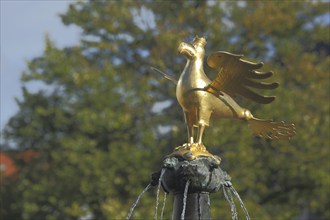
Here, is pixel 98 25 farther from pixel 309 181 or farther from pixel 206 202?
pixel 206 202

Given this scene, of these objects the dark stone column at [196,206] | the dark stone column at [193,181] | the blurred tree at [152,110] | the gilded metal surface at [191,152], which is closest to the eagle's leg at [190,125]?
the gilded metal surface at [191,152]

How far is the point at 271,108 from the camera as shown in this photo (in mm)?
15250

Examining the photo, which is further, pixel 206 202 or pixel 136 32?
pixel 136 32

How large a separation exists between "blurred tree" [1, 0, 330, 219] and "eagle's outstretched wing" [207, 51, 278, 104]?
8.23m

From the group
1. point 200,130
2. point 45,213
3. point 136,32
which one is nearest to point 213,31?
point 136,32

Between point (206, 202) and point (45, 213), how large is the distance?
10.7m

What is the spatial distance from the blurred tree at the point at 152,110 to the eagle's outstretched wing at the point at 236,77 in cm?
823

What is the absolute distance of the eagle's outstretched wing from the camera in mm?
6168

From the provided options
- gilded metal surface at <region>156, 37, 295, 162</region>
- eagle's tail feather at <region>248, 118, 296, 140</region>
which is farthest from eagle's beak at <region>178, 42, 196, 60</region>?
eagle's tail feather at <region>248, 118, 296, 140</region>

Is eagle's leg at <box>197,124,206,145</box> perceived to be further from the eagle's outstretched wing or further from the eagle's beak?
the eagle's beak

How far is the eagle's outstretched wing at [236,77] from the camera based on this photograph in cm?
617

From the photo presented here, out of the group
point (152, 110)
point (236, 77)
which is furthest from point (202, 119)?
point (152, 110)

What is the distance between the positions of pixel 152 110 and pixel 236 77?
10018 mm

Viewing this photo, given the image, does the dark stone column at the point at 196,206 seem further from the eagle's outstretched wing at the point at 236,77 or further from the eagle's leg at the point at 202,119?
the eagle's outstretched wing at the point at 236,77
